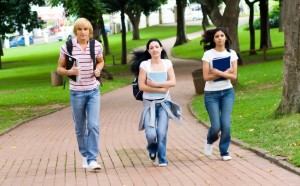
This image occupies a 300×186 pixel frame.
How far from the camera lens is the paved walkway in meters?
8.66

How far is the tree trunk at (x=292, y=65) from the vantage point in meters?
13.4

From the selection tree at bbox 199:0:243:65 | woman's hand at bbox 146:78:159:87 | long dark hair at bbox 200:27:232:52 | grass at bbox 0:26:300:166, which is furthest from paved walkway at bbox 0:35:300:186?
tree at bbox 199:0:243:65

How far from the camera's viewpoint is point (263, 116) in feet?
48.0

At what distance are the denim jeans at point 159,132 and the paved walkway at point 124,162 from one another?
0.75 feet

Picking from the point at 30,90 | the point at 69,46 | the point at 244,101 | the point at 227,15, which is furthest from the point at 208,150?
the point at 30,90

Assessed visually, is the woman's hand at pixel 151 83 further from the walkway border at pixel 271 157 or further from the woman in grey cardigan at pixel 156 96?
the walkway border at pixel 271 157

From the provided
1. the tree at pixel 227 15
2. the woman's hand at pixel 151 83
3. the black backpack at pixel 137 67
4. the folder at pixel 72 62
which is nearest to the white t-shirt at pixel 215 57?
the woman's hand at pixel 151 83

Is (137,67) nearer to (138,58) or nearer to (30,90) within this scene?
(138,58)

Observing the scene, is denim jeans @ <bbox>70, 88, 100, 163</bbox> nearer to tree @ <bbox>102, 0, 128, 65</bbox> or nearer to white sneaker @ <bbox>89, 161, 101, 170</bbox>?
white sneaker @ <bbox>89, 161, 101, 170</bbox>

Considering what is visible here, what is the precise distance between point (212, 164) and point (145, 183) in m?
1.41

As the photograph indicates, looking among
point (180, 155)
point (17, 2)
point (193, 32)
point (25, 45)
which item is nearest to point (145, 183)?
point (180, 155)

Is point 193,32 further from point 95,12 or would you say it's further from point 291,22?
point 291,22

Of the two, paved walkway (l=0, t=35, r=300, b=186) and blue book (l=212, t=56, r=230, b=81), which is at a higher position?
blue book (l=212, t=56, r=230, b=81)

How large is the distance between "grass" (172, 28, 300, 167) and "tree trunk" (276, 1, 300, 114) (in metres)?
0.30
